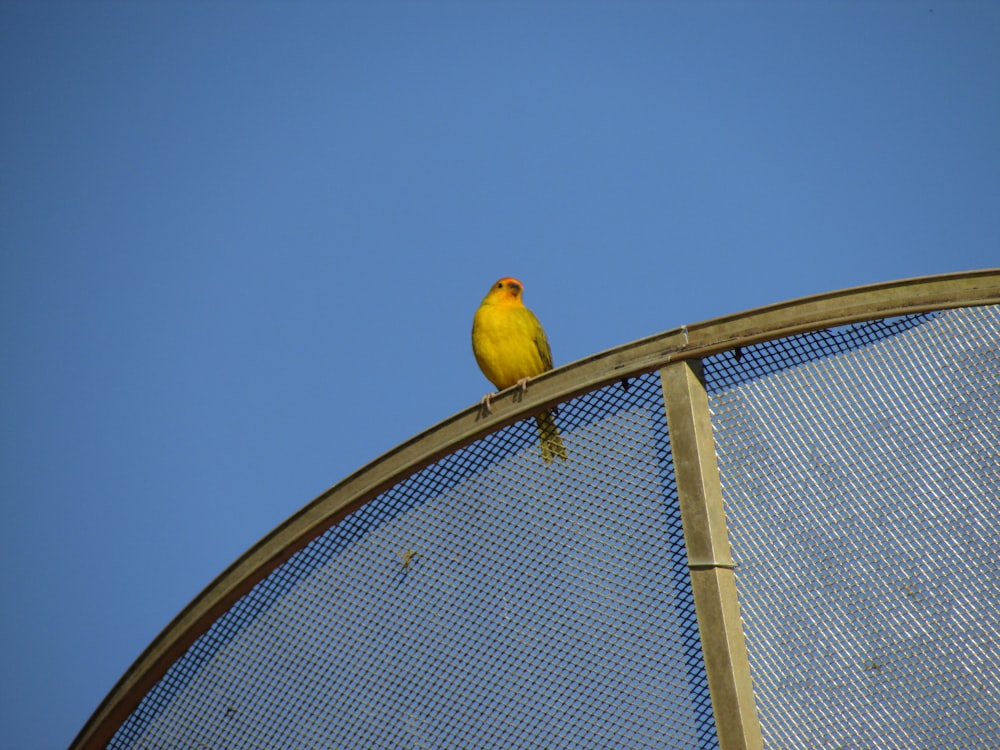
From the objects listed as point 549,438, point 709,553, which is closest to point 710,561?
point 709,553

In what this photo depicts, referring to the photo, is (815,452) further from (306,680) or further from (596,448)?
(306,680)

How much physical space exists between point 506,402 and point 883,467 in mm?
846

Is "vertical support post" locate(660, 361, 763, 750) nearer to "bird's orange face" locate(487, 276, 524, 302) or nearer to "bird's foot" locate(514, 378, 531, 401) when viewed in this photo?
"bird's foot" locate(514, 378, 531, 401)

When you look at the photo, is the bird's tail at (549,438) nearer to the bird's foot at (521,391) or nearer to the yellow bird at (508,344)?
the bird's foot at (521,391)

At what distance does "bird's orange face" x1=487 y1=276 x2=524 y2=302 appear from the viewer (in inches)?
206

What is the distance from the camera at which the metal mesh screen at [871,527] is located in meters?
2.07

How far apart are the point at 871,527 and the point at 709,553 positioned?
37cm

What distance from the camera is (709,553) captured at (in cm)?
206

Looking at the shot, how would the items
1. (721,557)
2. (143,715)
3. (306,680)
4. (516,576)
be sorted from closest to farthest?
(721,557) → (516,576) → (306,680) → (143,715)

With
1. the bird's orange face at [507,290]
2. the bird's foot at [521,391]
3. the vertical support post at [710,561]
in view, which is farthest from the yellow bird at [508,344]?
the vertical support post at [710,561]

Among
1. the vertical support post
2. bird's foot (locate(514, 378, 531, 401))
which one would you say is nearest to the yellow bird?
bird's foot (locate(514, 378, 531, 401))

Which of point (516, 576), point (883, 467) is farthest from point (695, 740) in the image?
point (883, 467)

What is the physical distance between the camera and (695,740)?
210 centimetres

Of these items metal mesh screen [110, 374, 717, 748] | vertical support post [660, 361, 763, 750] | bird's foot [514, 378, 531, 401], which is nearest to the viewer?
vertical support post [660, 361, 763, 750]
